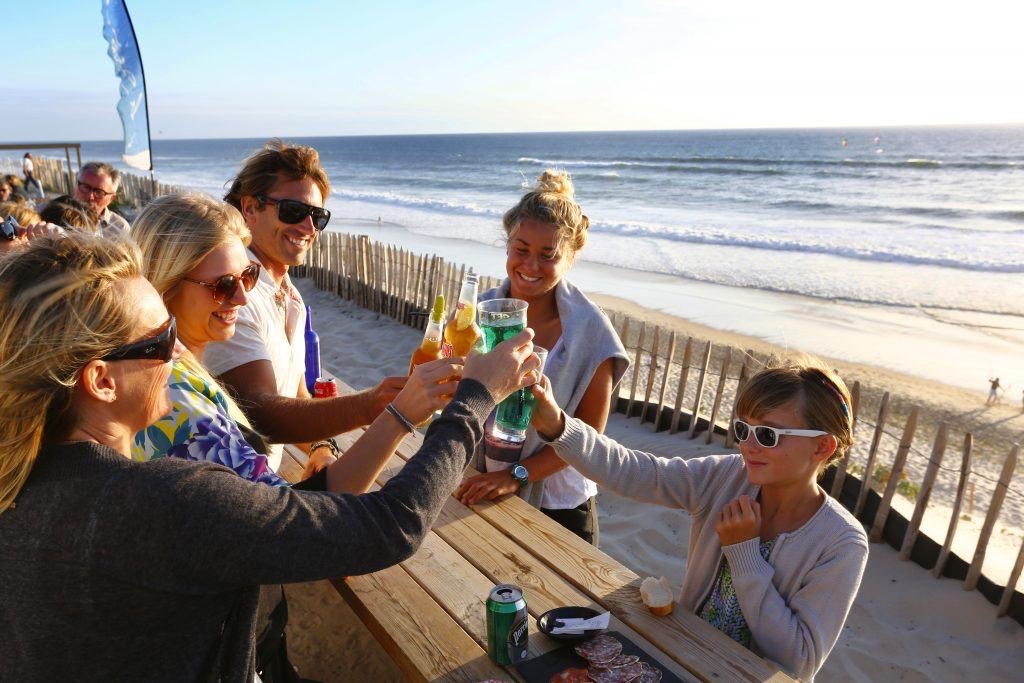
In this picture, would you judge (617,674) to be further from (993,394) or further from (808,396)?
(993,394)

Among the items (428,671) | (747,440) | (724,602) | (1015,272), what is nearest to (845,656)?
(724,602)

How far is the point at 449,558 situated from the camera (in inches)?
90.1

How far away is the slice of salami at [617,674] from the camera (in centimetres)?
166

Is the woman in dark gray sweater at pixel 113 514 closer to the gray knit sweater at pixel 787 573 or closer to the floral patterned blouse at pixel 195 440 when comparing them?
the floral patterned blouse at pixel 195 440

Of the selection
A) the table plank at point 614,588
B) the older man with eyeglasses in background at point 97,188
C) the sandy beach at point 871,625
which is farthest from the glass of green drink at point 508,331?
the older man with eyeglasses in background at point 97,188

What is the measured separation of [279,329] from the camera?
2660mm

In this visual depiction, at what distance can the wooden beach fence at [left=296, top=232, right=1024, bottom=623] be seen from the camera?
383 cm

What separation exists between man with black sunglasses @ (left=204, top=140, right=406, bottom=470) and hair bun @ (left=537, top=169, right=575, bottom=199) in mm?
947

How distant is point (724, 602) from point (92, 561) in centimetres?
176

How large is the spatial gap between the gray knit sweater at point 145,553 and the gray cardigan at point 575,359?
1.45m

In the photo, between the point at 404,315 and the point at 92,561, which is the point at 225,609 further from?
the point at 404,315

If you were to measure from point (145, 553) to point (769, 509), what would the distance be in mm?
1796

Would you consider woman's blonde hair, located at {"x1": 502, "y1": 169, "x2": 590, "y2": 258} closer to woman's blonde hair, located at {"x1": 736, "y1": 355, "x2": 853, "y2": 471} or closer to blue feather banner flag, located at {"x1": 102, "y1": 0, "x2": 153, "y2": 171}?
woman's blonde hair, located at {"x1": 736, "y1": 355, "x2": 853, "y2": 471}

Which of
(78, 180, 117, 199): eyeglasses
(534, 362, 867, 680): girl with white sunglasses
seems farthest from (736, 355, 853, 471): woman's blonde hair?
(78, 180, 117, 199): eyeglasses
